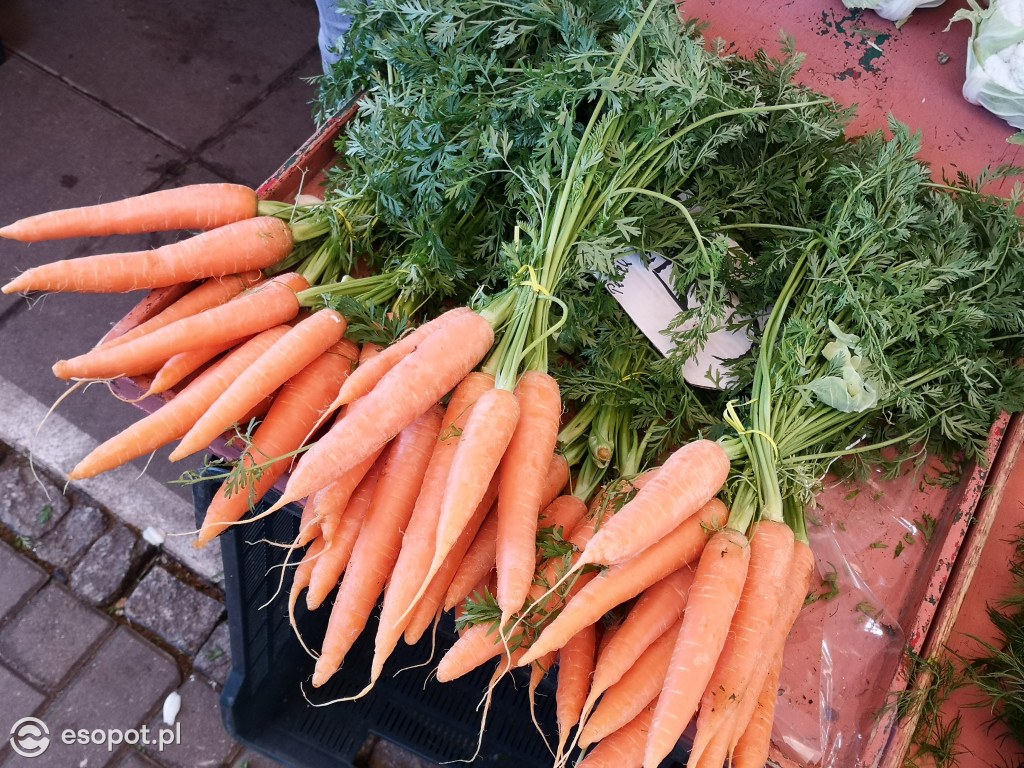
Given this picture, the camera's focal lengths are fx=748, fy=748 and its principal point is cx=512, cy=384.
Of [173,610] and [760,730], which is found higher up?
[760,730]

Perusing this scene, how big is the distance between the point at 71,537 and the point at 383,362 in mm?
1600

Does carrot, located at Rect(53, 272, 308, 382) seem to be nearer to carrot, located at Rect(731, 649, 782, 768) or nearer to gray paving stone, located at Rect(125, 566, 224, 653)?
gray paving stone, located at Rect(125, 566, 224, 653)

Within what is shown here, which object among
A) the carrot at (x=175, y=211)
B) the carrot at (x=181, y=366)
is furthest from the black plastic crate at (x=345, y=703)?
the carrot at (x=175, y=211)

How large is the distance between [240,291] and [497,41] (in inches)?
33.4

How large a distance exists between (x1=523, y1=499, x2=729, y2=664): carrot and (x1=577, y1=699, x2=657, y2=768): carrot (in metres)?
0.23

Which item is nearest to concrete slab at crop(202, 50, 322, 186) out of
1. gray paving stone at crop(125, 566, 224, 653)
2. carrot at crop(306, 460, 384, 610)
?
gray paving stone at crop(125, 566, 224, 653)

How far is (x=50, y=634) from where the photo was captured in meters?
2.33

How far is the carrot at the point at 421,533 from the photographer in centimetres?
145

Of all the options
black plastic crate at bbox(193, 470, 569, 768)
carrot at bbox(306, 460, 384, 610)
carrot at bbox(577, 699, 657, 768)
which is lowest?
black plastic crate at bbox(193, 470, 569, 768)

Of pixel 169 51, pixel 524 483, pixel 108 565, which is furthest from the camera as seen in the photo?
pixel 169 51

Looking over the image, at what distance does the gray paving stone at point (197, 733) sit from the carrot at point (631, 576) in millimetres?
1359

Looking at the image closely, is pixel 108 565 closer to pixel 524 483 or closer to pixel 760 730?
pixel 524 483

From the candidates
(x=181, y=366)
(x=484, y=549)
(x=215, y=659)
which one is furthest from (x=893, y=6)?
(x=215, y=659)

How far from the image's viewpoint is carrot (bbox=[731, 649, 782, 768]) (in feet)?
4.76
